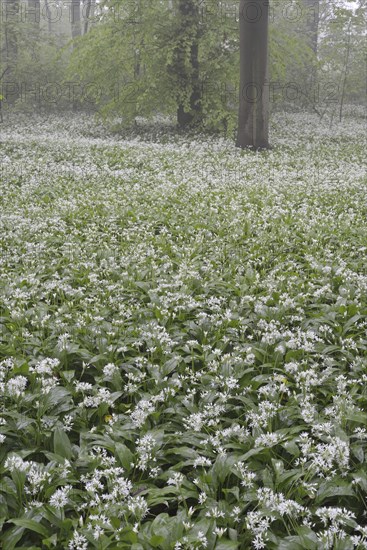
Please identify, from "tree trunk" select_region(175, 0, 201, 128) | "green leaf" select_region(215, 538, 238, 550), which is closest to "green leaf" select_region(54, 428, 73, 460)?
"green leaf" select_region(215, 538, 238, 550)

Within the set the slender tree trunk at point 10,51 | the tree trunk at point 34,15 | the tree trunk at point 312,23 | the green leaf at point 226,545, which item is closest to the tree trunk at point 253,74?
the green leaf at point 226,545

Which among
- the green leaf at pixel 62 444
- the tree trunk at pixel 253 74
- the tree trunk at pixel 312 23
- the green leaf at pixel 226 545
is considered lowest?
the green leaf at pixel 226 545

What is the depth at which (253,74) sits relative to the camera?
46.7 ft

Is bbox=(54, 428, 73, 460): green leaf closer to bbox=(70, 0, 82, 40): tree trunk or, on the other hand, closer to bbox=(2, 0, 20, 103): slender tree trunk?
bbox=(2, 0, 20, 103): slender tree trunk

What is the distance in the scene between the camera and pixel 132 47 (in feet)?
62.4

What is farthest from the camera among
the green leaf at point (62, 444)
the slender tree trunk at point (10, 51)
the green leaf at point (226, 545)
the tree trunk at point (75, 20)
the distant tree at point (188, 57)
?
the tree trunk at point (75, 20)

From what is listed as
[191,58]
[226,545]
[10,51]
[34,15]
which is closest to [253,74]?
[191,58]

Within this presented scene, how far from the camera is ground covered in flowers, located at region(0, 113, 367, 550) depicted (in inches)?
98.5

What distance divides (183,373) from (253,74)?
12.3 metres

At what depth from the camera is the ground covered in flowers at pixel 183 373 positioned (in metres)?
2.50

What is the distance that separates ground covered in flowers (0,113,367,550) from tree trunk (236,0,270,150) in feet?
22.5

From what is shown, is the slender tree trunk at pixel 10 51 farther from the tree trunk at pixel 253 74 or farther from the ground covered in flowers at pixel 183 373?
the ground covered in flowers at pixel 183 373

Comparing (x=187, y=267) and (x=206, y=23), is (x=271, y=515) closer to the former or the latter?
(x=187, y=267)

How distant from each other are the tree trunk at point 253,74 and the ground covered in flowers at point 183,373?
22.5 feet
